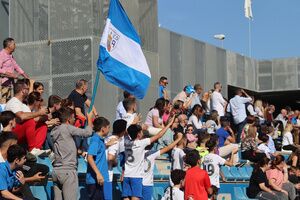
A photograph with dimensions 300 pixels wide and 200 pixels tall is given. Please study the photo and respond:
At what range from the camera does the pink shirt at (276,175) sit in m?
15.0

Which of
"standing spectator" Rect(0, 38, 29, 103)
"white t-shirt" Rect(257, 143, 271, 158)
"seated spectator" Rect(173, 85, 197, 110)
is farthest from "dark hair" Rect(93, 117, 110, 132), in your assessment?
"seated spectator" Rect(173, 85, 197, 110)

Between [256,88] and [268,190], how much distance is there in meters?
20.2

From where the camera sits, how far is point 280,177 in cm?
1516

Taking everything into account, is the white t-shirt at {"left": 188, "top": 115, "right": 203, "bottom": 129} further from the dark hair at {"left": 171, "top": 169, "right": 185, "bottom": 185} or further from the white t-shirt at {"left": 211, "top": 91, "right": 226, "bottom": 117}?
the dark hair at {"left": 171, "top": 169, "right": 185, "bottom": 185}

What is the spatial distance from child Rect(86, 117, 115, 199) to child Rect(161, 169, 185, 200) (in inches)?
61.4

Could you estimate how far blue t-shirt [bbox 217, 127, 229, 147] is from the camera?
17369mm

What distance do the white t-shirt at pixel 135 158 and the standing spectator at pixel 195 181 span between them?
32.8 inches

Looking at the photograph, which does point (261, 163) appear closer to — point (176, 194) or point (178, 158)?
point (178, 158)

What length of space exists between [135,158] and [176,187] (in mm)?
A: 1044

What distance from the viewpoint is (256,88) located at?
3447 cm

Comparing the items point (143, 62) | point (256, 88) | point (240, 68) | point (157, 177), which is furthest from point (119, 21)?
point (256, 88)

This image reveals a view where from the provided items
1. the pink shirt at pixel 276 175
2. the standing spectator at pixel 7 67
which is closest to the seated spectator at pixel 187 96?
the pink shirt at pixel 276 175

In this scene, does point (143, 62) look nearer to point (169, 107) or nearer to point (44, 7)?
point (169, 107)

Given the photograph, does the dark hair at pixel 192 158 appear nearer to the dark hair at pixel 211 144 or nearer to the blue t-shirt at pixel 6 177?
→ the dark hair at pixel 211 144
